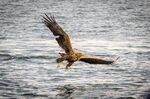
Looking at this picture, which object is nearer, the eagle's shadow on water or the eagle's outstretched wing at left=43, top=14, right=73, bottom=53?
the eagle's outstretched wing at left=43, top=14, right=73, bottom=53

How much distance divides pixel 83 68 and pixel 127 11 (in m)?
29.9

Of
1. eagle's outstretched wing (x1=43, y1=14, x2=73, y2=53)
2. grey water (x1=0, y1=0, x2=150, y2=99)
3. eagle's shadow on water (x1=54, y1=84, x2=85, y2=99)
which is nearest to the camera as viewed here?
eagle's outstretched wing (x1=43, y1=14, x2=73, y2=53)

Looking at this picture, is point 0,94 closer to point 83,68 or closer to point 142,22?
point 83,68

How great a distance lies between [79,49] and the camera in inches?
1220

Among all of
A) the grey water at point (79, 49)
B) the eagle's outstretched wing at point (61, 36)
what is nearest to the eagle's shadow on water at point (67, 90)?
the grey water at point (79, 49)

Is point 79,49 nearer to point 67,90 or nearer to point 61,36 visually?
point 67,90

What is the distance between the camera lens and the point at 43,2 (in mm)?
62781

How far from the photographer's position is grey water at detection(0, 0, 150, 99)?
70.2ft

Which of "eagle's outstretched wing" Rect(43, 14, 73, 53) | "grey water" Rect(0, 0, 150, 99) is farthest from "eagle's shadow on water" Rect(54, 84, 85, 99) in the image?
"eagle's outstretched wing" Rect(43, 14, 73, 53)

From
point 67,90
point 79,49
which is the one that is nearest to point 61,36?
point 67,90

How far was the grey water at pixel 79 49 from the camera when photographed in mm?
21391

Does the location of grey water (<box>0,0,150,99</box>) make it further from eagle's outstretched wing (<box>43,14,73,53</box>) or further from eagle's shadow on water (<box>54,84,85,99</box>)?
eagle's outstretched wing (<box>43,14,73,53</box>)

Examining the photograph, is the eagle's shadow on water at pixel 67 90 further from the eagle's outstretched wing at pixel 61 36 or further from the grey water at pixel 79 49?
the eagle's outstretched wing at pixel 61 36

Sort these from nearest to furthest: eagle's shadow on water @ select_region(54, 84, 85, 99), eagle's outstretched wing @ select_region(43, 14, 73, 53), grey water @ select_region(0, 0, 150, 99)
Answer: eagle's outstretched wing @ select_region(43, 14, 73, 53) < eagle's shadow on water @ select_region(54, 84, 85, 99) < grey water @ select_region(0, 0, 150, 99)
